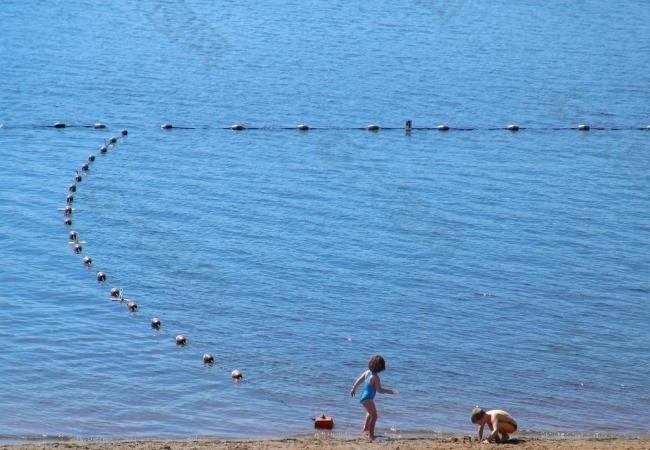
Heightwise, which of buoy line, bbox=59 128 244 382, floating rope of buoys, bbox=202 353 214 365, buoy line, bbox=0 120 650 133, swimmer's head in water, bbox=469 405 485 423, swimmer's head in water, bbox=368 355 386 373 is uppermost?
buoy line, bbox=0 120 650 133

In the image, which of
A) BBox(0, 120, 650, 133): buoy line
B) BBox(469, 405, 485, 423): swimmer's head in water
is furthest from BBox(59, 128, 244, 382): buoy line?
BBox(469, 405, 485, 423): swimmer's head in water

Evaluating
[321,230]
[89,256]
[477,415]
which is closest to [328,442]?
[477,415]

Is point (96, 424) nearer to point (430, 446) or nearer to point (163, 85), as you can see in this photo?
point (430, 446)

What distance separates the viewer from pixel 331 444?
81.4ft

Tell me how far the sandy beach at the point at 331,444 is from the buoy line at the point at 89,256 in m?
5.13

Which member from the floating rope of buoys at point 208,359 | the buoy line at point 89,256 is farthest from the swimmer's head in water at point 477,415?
the floating rope of buoys at point 208,359

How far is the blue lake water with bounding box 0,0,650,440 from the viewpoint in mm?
29859

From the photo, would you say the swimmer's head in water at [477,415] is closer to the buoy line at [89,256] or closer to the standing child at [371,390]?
the standing child at [371,390]

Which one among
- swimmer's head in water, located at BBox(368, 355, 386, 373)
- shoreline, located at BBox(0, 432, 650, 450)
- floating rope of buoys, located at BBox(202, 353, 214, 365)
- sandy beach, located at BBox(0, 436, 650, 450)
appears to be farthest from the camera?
floating rope of buoys, located at BBox(202, 353, 214, 365)

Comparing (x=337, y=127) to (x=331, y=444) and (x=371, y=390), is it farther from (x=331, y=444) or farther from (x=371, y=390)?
(x=331, y=444)

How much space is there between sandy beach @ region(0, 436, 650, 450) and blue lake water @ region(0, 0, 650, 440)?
1699 millimetres

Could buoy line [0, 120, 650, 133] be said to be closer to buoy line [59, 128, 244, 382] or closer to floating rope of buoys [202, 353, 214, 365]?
buoy line [59, 128, 244, 382]

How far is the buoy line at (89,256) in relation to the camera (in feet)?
104

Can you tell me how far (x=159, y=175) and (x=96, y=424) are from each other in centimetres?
2215
